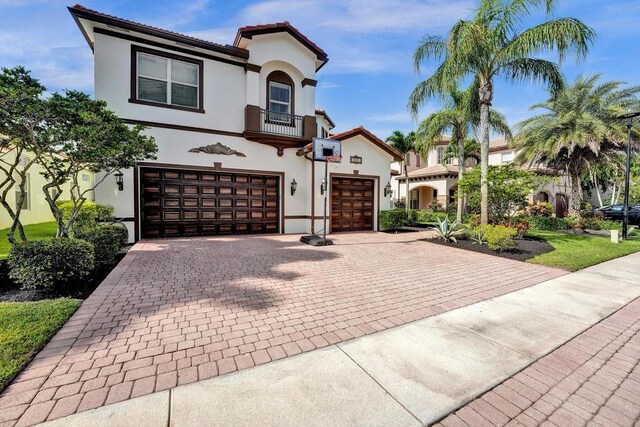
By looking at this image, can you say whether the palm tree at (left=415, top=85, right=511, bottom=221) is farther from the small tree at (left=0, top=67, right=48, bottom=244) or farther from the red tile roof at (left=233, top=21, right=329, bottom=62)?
the small tree at (left=0, top=67, right=48, bottom=244)

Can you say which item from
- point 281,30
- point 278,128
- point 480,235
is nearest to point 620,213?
point 480,235

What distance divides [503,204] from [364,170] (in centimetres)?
606

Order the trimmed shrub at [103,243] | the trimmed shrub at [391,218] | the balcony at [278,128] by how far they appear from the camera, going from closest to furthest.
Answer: the trimmed shrub at [103,243], the balcony at [278,128], the trimmed shrub at [391,218]

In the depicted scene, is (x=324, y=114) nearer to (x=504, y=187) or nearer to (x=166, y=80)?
(x=166, y=80)

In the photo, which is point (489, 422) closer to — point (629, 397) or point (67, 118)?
point (629, 397)

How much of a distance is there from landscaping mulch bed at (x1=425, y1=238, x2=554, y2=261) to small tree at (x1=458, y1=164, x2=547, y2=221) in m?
1.56

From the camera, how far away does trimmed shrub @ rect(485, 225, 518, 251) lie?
337 inches

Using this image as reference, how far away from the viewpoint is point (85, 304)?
13.4ft

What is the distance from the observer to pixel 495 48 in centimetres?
1027

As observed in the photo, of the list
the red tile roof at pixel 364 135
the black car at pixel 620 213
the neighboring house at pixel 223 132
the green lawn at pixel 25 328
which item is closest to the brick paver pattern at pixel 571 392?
the green lawn at pixel 25 328

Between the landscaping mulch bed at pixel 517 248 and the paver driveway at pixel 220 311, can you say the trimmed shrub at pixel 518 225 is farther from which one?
the paver driveway at pixel 220 311

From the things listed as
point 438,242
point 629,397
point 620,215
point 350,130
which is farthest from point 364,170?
point 620,215

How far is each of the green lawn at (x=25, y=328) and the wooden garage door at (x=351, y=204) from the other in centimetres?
1018

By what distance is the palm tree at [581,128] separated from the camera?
584 inches
